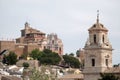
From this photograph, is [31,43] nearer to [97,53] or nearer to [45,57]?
[45,57]

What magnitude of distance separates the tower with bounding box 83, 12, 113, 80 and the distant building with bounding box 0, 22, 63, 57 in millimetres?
55766

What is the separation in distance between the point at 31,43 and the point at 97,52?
67.0 m

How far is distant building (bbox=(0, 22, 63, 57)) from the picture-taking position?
392 feet

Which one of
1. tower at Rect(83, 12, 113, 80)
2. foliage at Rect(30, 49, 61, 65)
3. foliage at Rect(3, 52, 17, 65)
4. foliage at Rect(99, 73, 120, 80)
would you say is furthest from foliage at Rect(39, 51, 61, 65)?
foliage at Rect(99, 73, 120, 80)

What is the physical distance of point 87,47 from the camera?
63.3 metres

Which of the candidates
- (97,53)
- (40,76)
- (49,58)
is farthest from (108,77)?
(49,58)

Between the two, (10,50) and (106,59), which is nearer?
(106,59)

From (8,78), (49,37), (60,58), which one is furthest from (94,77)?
(49,37)

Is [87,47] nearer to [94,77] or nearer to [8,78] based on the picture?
[94,77]

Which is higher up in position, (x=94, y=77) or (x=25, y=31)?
(x=25, y=31)

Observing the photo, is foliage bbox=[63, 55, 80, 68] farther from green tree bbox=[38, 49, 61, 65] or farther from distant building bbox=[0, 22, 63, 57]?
distant building bbox=[0, 22, 63, 57]

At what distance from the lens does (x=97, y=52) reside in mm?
62812

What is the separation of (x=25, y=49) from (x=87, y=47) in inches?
2259

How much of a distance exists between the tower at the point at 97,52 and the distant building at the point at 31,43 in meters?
55.8
